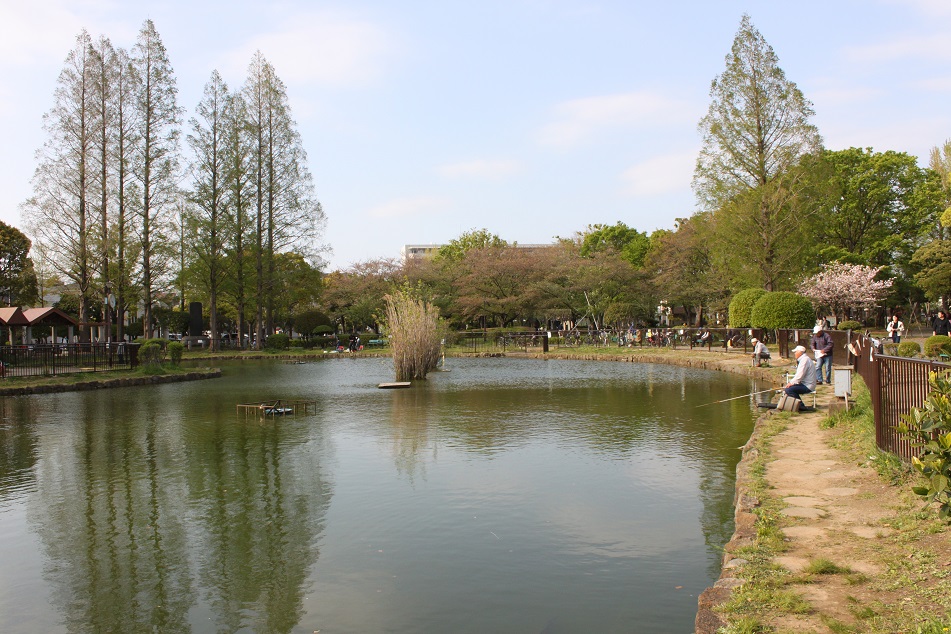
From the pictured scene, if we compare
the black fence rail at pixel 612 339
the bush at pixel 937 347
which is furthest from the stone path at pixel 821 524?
the black fence rail at pixel 612 339

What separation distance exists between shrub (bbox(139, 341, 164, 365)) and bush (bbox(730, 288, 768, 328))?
22.2 metres

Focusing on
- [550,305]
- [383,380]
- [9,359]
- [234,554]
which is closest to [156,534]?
[234,554]

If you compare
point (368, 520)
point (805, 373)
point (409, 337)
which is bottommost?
point (368, 520)

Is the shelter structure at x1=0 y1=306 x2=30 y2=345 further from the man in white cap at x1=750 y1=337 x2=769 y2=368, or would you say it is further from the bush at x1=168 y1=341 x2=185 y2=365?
the man in white cap at x1=750 y1=337 x2=769 y2=368

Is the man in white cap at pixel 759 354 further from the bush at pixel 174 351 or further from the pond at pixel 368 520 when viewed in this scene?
the bush at pixel 174 351

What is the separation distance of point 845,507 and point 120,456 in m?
8.98

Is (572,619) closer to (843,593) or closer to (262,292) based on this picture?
(843,593)

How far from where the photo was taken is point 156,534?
605cm

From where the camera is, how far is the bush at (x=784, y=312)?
82.0 feet

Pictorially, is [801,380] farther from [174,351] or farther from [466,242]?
[466,242]

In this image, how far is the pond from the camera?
4.51m

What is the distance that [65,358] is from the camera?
2238cm

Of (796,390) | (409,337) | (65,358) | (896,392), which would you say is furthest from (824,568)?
(65,358)

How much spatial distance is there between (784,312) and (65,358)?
2513cm
